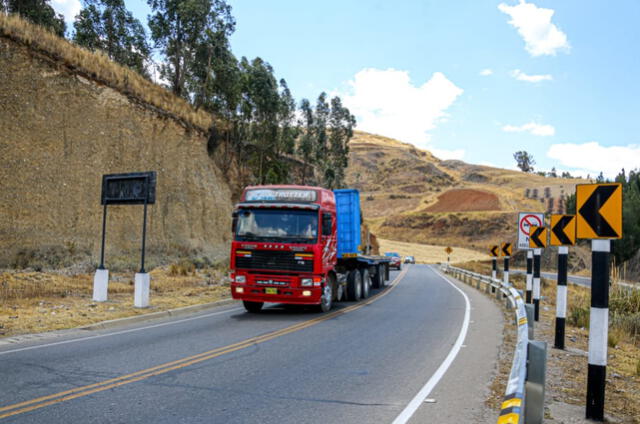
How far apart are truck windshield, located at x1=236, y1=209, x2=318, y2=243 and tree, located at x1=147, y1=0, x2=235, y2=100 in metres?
25.7

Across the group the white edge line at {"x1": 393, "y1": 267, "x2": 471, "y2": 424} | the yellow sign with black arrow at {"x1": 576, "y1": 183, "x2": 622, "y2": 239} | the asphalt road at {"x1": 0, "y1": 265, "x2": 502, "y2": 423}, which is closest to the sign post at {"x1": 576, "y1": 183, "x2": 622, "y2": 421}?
the yellow sign with black arrow at {"x1": 576, "y1": 183, "x2": 622, "y2": 239}

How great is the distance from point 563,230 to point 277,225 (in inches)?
282

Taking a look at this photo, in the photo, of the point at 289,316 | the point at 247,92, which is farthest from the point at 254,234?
the point at 247,92

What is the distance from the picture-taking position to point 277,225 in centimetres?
1477

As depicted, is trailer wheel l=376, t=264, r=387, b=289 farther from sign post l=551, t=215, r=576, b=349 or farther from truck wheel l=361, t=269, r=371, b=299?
sign post l=551, t=215, r=576, b=349

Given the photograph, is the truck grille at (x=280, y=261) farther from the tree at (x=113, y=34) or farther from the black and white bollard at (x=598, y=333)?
the tree at (x=113, y=34)

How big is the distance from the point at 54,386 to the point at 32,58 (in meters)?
23.1

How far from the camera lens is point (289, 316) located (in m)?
15.2

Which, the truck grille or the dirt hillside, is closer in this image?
the truck grille

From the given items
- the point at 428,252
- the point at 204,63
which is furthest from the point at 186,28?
the point at 428,252

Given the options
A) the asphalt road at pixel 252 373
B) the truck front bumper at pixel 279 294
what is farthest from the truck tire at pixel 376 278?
the asphalt road at pixel 252 373

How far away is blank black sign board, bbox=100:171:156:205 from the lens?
16.8 m

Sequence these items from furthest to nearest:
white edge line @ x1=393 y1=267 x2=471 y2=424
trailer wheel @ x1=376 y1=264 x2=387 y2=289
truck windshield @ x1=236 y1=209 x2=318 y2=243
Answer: trailer wheel @ x1=376 y1=264 x2=387 y2=289 → truck windshield @ x1=236 y1=209 x2=318 y2=243 → white edge line @ x1=393 y1=267 x2=471 y2=424

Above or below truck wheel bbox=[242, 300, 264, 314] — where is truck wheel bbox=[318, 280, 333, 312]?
above
